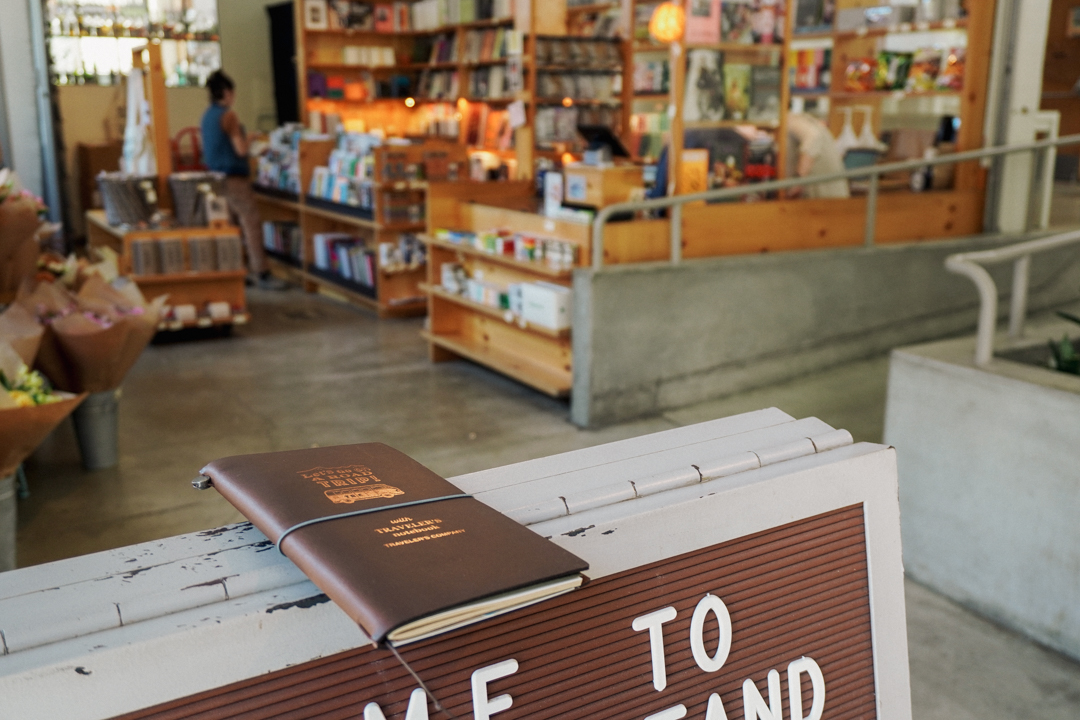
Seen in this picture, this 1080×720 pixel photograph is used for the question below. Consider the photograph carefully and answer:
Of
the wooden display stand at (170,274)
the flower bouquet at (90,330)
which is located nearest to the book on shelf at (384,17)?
the wooden display stand at (170,274)

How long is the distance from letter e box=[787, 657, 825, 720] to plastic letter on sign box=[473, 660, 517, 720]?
314 millimetres

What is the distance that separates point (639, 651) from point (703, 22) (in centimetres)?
484

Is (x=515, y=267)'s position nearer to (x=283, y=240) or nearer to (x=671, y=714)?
(x=283, y=240)

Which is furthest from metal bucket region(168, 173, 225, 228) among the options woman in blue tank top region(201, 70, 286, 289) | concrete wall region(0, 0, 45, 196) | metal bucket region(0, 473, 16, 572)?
metal bucket region(0, 473, 16, 572)

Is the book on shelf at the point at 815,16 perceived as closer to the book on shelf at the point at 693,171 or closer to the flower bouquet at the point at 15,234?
the book on shelf at the point at 693,171

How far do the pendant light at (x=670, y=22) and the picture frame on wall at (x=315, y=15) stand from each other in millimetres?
5128

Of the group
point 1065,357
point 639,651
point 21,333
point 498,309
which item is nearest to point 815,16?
point 498,309

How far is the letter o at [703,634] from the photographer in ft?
2.85

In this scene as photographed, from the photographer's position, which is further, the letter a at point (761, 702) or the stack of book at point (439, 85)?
the stack of book at point (439, 85)

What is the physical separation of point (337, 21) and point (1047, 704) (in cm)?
862

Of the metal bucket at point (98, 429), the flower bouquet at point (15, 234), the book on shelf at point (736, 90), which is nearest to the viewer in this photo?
the flower bouquet at point (15, 234)

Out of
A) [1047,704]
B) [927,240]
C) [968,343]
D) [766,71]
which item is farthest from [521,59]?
[1047,704]

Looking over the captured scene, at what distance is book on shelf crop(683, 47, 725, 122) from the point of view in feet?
17.1

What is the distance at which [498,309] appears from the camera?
5445mm
